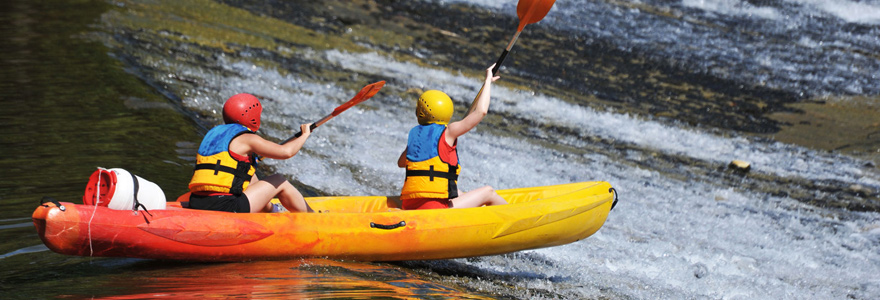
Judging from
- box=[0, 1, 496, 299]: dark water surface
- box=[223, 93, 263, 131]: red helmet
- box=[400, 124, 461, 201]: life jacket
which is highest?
box=[223, 93, 263, 131]: red helmet

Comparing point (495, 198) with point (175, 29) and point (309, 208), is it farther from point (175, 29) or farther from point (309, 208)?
point (175, 29)

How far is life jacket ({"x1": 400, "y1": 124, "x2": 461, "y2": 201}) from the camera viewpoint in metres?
5.02

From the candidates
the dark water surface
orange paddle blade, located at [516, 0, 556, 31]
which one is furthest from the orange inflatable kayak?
orange paddle blade, located at [516, 0, 556, 31]

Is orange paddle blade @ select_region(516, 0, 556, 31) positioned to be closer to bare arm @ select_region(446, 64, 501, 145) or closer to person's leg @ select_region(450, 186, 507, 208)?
bare arm @ select_region(446, 64, 501, 145)

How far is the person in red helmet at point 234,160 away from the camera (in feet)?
14.8

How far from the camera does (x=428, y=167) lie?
5.02 metres

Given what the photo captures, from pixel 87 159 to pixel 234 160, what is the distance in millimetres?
2355

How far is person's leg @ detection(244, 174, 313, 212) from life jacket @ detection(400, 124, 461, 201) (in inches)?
28.4

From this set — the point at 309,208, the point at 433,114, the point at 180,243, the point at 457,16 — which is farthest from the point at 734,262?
the point at 457,16

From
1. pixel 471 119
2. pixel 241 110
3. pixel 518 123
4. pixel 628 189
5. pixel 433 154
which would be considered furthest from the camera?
pixel 518 123

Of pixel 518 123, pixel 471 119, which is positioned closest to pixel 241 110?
pixel 471 119

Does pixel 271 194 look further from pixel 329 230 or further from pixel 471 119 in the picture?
pixel 471 119

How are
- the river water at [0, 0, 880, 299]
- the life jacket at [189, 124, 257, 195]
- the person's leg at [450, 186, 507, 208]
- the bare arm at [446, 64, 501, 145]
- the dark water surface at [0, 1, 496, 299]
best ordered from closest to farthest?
the dark water surface at [0, 1, 496, 299] < the life jacket at [189, 124, 257, 195] < the bare arm at [446, 64, 501, 145] < the person's leg at [450, 186, 507, 208] < the river water at [0, 0, 880, 299]

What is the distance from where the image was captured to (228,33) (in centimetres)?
1223
